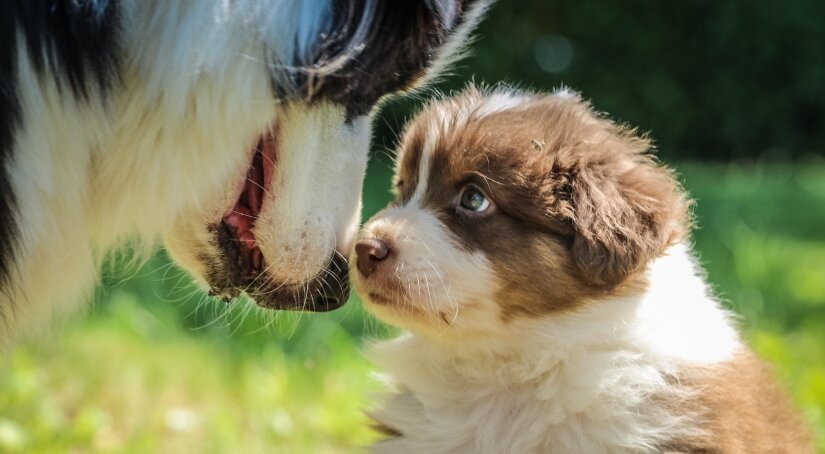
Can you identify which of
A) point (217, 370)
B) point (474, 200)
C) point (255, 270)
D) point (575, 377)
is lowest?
point (217, 370)

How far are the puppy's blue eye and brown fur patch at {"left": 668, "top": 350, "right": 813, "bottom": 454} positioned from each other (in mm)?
586

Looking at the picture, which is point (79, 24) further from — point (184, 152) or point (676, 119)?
point (676, 119)

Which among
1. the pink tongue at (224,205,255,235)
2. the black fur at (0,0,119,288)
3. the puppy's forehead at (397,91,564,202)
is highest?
the puppy's forehead at (397,91,564,202)

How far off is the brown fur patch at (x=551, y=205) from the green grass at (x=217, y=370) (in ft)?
2.07

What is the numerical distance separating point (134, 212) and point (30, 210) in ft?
0.84

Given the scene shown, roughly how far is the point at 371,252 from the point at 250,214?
329 millimetres

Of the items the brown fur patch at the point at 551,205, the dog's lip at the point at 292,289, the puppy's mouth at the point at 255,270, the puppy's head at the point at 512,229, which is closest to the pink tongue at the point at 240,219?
the puppy's mouth at the point at 255,270

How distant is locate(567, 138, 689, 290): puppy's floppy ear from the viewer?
2248mm

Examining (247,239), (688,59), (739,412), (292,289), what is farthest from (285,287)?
(688,59)

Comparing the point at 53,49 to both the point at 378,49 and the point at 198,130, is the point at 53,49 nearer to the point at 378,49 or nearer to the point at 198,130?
the point at 198,130

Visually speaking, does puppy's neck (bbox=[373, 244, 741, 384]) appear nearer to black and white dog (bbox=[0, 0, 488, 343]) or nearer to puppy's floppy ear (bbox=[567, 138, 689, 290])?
puppy's floppy ear (bbox=[567, 138, 689, 290])

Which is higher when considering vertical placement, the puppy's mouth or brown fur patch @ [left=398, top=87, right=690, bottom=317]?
brown fur patch @ [left=398, top=87, right=690, bottom=317]

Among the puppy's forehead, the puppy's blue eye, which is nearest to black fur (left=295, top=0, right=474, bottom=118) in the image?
the puppy's forehead

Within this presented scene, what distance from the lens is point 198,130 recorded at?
2.16 metres
